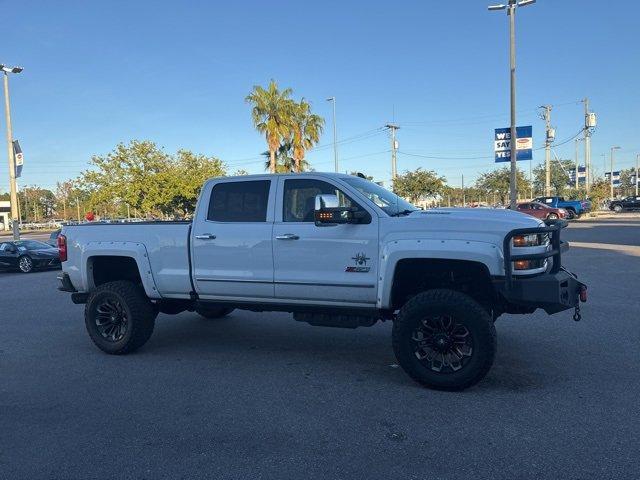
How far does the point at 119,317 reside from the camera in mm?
6250

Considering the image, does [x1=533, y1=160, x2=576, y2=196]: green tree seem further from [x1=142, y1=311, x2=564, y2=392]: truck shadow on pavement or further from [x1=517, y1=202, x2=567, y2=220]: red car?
[x1=142, y1=311, x2=564, y2=392]: truck shadow on pavement

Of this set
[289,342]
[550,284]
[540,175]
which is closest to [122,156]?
[289,342]

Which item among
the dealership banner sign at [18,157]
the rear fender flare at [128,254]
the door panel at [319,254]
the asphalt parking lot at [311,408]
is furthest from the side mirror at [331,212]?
the dealership banner sign at [18,157]

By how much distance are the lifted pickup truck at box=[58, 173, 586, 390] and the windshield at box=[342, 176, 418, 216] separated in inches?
0.9

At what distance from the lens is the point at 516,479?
3182mm

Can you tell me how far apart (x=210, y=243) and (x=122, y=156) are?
1194 inches

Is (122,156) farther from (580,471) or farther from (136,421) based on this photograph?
(580,471)

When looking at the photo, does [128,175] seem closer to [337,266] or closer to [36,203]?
[337,266]

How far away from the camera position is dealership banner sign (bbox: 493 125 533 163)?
22.1m

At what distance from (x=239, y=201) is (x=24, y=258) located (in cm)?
1358

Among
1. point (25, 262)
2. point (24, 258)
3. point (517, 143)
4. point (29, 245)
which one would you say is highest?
point (517, 143)

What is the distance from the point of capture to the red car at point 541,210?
1216 inches

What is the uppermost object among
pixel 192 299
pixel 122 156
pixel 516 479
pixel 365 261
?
pixel 122 156

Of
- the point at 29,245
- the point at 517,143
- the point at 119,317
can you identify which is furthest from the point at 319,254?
the point at 517,143
